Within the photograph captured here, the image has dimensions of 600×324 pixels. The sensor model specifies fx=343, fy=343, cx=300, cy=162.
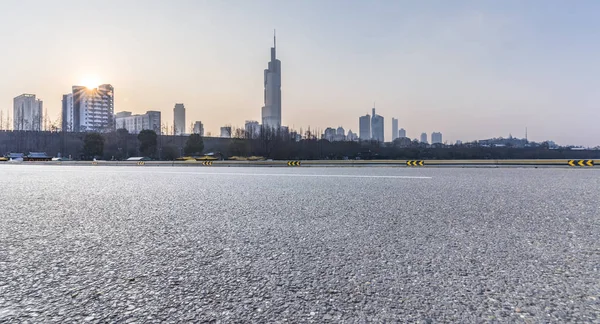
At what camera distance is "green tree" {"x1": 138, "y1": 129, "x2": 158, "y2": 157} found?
54344 millimetres

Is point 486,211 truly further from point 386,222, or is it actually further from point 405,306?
point 405,306

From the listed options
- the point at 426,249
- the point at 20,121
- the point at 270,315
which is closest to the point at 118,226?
the point at 270,315

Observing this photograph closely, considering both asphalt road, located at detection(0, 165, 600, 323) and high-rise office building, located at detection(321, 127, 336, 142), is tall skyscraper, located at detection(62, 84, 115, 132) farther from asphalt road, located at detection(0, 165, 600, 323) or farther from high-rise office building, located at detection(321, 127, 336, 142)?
asphalt road, located at detection(0, 165, 600, 323)

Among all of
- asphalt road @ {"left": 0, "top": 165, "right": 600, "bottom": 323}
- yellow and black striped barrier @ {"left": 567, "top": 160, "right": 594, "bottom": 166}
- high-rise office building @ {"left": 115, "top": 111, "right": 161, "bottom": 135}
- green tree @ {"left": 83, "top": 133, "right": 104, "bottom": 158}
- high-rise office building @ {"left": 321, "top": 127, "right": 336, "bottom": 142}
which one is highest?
high-rise office building @ {"left": 115, "top": 111, "right": 161, "bottom": 135}

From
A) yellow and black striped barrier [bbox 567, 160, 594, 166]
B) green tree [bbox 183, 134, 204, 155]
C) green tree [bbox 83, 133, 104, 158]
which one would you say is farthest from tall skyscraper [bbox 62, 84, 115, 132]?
yellow and black striped barrier [bbox 567, 160, 594, 166]

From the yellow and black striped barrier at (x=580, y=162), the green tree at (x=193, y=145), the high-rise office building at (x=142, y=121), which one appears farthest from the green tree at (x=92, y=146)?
the high-rise office building at (x=142, y=121)

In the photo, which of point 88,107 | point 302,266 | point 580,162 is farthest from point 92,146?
point 88,107

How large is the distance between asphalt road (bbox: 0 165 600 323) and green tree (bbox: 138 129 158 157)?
55.7m

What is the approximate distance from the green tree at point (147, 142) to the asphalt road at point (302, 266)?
55724mm

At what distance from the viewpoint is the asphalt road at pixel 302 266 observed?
3.94 feet

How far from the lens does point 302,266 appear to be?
1.66 m

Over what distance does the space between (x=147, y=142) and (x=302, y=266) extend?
58.2 metres

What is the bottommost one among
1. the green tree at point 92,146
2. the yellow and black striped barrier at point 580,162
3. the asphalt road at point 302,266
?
the asphalt road at point 302,266

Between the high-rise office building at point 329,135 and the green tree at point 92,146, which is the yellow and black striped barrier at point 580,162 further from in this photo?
the high-rise office building at point 329,135
